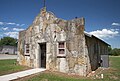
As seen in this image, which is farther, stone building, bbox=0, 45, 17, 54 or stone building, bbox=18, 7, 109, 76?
stone building, bbox=0, 45, 17, 54

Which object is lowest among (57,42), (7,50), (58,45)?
(7,50)

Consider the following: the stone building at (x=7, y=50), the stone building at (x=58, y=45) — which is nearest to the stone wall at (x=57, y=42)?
the stone building at (x=58, y=45)

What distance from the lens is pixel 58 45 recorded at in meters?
12.9

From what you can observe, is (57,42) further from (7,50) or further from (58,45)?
(7,50)

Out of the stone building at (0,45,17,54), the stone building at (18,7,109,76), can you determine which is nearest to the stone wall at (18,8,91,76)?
the stone building at (18,7,109,76)

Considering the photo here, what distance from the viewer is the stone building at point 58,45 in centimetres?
1170

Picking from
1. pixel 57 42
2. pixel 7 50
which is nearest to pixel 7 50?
pixel 7 50

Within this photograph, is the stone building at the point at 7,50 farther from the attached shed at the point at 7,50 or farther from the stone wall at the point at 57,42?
the stone wall at the point at 57,42

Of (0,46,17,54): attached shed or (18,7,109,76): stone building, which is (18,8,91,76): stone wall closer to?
(18,7,109,76): stone building

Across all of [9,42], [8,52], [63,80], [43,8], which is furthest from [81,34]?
[9,42]

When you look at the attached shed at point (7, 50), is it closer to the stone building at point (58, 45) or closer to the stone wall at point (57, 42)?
the stone building at point (58, 45)

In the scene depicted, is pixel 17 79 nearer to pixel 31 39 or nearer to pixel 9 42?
pixel 31 39

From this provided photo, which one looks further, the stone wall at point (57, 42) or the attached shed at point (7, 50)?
the attached shed at point (7, 50)

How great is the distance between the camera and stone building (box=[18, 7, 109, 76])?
38.4 feet
